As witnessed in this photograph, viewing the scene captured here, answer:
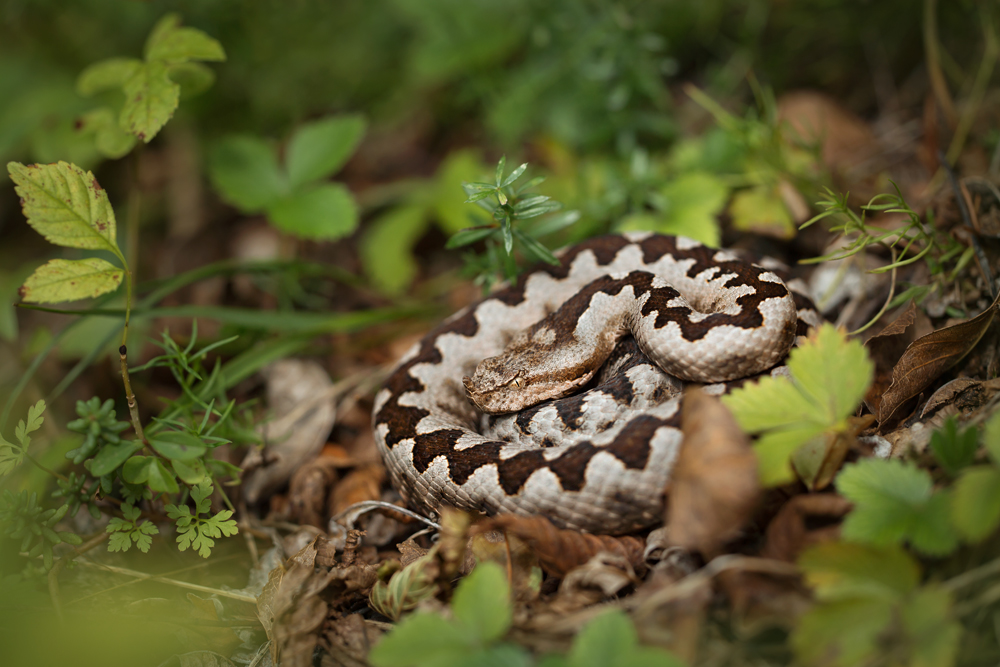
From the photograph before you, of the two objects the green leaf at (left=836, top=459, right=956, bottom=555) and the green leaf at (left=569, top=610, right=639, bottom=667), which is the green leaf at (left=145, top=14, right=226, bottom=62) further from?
the green leaf at (left=836, top=459, right=956, bottom=555)

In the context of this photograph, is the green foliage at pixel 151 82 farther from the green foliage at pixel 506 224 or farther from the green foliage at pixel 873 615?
the green foliage at pixel 873 615

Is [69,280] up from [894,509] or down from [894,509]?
up

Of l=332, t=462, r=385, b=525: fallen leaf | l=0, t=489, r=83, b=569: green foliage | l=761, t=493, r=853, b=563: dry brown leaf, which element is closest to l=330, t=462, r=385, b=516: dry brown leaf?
l=332, t=462, r=385, b=525: fallen leaf

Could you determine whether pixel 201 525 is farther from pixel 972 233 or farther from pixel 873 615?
pixel 972 233

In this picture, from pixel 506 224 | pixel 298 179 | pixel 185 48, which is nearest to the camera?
pixel 506 224

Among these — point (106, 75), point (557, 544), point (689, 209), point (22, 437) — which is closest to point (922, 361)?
point (689, 209)

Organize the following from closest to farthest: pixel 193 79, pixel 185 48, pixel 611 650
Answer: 1. pixel 611 650
2. pixel 185 48
3. pixel 193 79

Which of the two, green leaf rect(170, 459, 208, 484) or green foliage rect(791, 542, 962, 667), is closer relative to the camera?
green foliage rect(791, 542, 962, 667)
